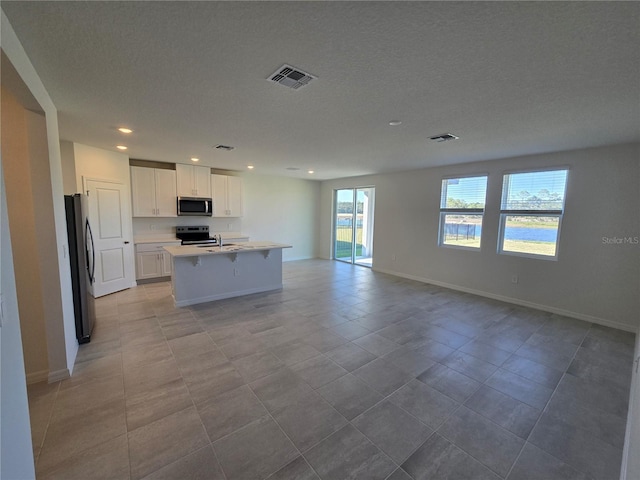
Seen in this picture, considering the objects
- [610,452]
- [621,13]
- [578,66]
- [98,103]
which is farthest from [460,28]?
[98,103]

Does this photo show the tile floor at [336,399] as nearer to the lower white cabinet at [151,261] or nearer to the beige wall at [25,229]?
the beige wall at [25,229]

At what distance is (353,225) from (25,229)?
655 centimetres

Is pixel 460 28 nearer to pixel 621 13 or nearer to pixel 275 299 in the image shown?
pixel 621 13

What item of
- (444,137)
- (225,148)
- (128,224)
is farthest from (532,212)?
(128,224)

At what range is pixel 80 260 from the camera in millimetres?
2820

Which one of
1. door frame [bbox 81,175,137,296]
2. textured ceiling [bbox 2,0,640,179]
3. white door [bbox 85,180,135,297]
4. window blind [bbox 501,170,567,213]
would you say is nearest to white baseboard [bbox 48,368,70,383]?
white door [bbox 85,180,135,297]

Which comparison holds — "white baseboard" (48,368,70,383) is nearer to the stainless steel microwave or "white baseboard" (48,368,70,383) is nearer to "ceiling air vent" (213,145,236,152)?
"ceiling air vent" (213,145,236,152)

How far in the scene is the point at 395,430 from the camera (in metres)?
1.85

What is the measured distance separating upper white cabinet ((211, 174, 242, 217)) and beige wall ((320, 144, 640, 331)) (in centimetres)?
410

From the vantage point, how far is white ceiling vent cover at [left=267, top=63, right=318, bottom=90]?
1.87 meters

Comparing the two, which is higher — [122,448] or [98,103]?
[98,103]

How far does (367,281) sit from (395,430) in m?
4.02

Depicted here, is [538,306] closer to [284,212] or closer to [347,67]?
[347,67]

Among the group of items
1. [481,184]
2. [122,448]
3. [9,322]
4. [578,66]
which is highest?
[578,66]
